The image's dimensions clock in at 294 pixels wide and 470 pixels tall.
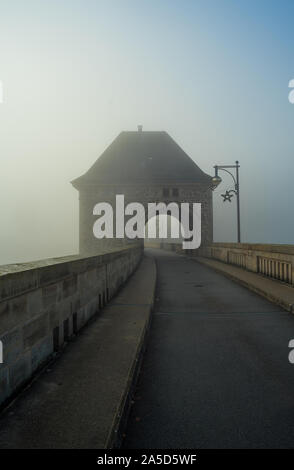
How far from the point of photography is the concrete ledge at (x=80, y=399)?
2461 mm

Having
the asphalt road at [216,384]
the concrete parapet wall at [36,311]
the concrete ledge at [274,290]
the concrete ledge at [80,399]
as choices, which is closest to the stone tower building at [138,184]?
the concrete ledge at [274,290]

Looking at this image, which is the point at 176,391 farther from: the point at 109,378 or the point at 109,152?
the point at 109,152

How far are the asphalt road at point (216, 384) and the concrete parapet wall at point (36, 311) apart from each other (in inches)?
44.6

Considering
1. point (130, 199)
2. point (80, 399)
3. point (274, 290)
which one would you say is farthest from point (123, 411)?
point (130, 199)

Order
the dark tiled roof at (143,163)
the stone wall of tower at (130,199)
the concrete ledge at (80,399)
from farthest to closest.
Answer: the dark tiled roof at (143,163)
the stone wall of tower at (130,199)
the concrete ledge at (80,399)

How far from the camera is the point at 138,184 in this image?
34969 mm

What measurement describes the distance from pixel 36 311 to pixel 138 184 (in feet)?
104

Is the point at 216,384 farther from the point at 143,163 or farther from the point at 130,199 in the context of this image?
the point at 143,163

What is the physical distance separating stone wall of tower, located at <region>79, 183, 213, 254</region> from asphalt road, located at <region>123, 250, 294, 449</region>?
2789 centimetres

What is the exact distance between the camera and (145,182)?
35.0 meters

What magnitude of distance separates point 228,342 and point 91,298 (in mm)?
2522

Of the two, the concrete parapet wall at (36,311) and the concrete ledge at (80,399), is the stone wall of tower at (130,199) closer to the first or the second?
the concrete parapet wall at (36,311)

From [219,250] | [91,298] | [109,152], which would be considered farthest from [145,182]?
[91,298]

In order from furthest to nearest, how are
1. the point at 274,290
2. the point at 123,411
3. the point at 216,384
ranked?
the point at 274,290, the point at 216,384, the point at 123,411
